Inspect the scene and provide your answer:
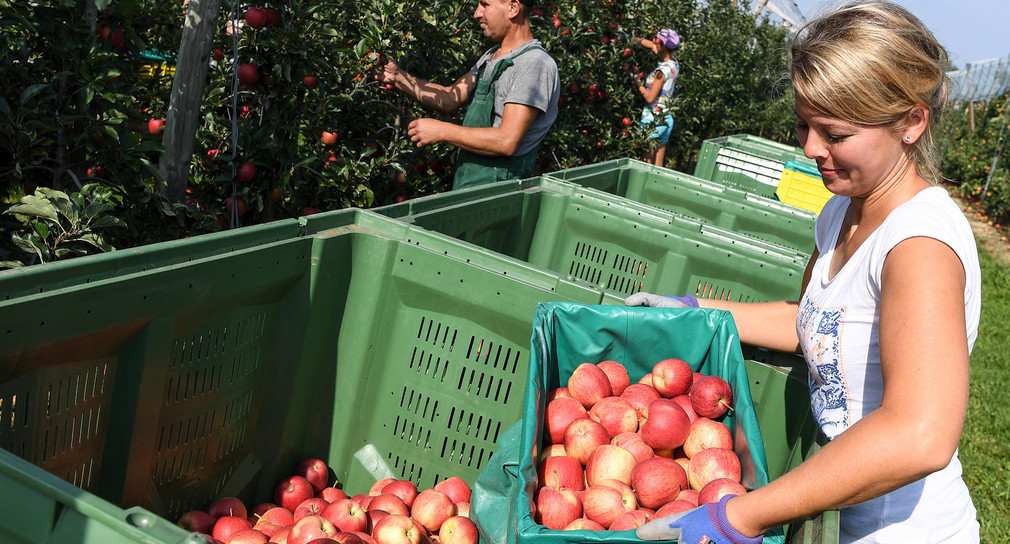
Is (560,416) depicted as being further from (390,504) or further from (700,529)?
(700,529)

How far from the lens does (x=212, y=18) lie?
291cm

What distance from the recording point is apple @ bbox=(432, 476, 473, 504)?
2.24m

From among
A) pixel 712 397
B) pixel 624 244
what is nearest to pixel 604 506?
pixel 712 397

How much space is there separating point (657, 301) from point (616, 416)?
0.41 meters

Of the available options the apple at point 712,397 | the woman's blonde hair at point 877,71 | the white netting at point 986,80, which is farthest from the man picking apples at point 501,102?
the white netting at point 986,80

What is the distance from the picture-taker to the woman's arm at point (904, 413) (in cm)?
120

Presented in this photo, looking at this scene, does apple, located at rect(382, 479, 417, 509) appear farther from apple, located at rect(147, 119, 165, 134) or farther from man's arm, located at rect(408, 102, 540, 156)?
apple, located at rect(147, 119, 165, 134)

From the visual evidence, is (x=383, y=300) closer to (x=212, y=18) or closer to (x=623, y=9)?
(x=212, y=18)

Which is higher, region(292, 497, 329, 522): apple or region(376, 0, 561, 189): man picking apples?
region(376, 0, 561, 189): man picking apples

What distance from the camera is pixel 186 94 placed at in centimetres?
297

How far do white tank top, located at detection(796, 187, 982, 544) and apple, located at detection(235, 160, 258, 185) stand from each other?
2518mm

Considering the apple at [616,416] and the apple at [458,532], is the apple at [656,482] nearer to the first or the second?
the apple at [616,416]

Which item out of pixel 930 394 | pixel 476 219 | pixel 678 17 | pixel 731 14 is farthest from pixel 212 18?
pixel 731 14

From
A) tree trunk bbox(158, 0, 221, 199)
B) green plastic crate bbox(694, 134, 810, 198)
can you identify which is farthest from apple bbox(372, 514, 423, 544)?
green plastic crate bbox(694, 134, 810, 198)
